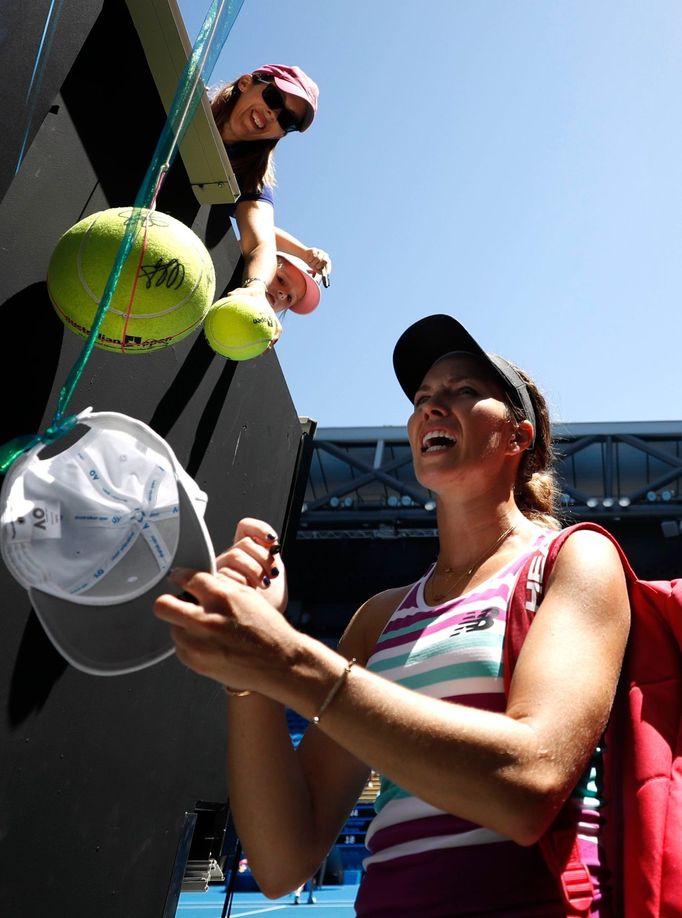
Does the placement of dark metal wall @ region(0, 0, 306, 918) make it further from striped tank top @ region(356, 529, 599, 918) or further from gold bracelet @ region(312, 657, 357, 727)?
gold bracelet @ region(312, 657, 357, 727)

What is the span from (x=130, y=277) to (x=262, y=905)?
11.1 meters

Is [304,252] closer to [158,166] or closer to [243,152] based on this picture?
[243,152]

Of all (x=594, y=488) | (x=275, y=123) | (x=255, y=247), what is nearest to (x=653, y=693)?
(x=255, y=247)

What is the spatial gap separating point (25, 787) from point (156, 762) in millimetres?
562

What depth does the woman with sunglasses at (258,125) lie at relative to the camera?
2699 millimetres

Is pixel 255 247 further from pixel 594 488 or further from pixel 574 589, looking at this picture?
pixel 594 488

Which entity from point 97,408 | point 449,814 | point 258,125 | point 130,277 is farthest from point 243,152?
point 449,814

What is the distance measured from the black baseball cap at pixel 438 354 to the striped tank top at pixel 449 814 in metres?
0.39

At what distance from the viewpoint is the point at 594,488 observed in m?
19.8

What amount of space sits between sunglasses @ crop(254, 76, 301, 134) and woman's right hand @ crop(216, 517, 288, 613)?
6.38 ft

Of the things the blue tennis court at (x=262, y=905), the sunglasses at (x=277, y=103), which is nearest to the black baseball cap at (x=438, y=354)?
the sunglasses at (x=277, y=103)

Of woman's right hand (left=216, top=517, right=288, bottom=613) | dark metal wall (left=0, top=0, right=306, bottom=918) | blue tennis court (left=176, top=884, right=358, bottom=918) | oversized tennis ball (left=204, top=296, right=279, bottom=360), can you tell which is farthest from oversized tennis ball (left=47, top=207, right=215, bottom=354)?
blue tennis court (left=176, top=884, right=358, bottom=918)

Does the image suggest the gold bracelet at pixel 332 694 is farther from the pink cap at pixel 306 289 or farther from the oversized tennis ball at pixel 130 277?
the pink cap at pixel 306 289

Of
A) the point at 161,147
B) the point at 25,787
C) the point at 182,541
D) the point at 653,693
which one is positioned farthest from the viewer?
the point at 25,787
